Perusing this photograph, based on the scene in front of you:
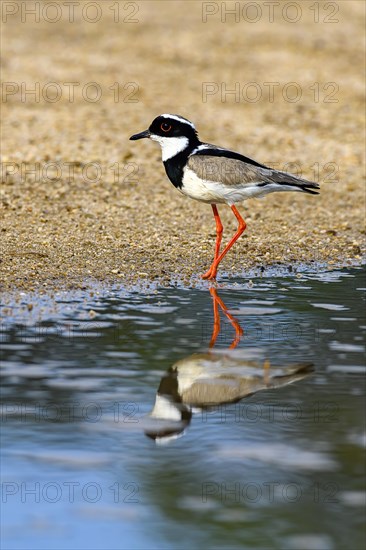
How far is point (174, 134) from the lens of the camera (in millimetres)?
10531

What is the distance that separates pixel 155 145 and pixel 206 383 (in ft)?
30.8

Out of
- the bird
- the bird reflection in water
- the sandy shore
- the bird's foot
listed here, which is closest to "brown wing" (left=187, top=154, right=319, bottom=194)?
the bird

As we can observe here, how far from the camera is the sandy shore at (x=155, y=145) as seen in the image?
11.2 metres

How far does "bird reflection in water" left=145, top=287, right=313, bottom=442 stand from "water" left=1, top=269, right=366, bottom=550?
0.04 feet

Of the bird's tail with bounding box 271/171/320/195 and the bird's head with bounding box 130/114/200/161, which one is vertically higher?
the bird's head with bounding box 130/114/200/161

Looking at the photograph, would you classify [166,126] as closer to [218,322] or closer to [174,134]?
[174,134]

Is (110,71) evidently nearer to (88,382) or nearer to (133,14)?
(133,14)

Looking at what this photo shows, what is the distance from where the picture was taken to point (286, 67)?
883 inches

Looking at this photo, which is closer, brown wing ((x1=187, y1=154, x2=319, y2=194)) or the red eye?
brown wing ((x1=187, y1=154, x2=319, y2=194))

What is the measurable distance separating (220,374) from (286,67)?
15.8m

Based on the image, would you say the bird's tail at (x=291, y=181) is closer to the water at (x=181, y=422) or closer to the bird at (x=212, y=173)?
the bird at (x=212, y=173)

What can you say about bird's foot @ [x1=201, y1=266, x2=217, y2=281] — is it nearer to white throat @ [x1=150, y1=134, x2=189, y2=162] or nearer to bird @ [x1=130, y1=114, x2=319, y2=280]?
bird @ [x1=130, y1=114, x2=319, y2=280]

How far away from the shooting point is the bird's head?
10484mm

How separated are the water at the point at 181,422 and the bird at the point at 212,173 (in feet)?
3.98
